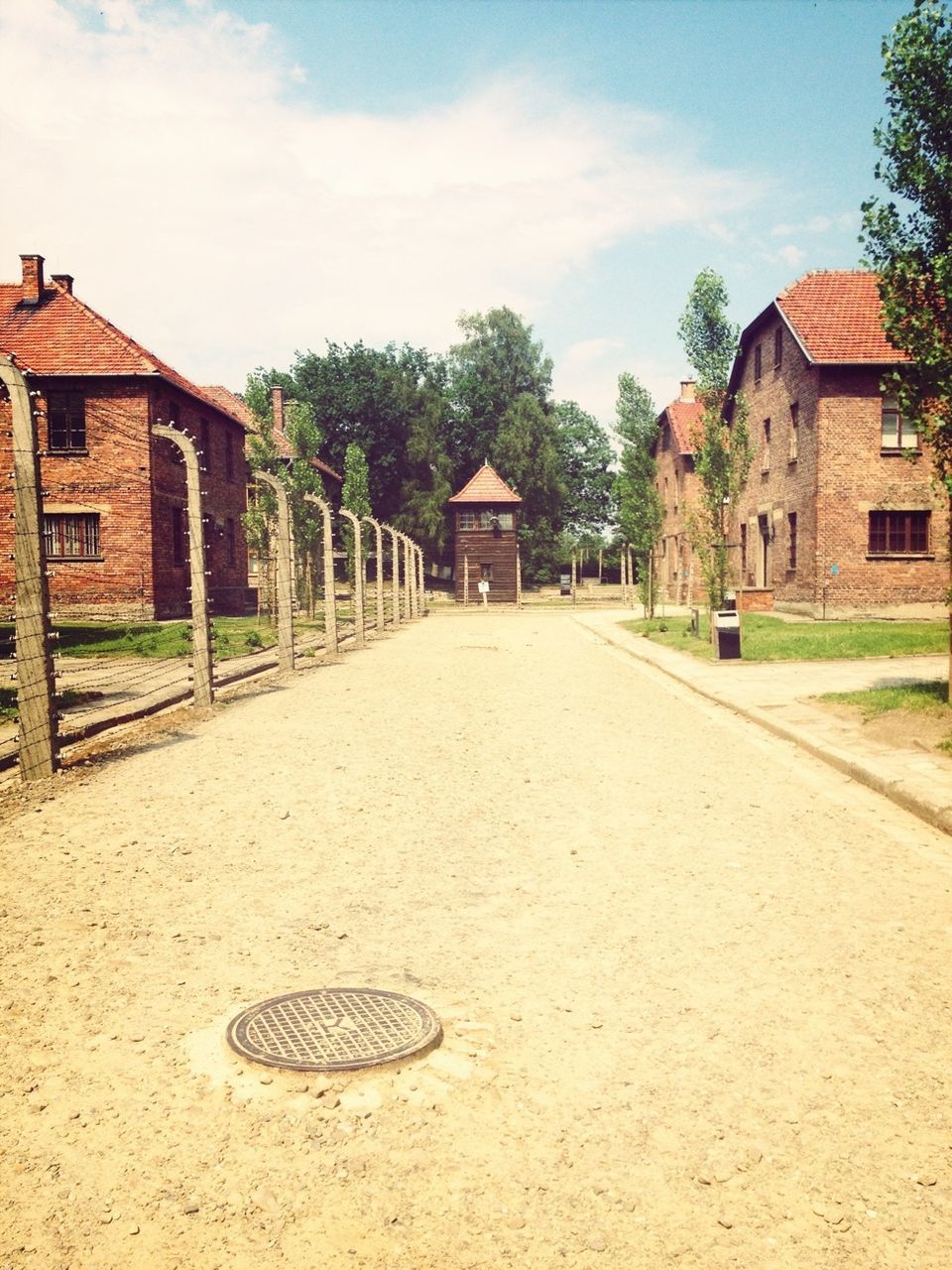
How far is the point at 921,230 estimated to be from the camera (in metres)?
10.4

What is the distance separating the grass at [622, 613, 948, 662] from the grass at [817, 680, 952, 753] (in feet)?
18.2

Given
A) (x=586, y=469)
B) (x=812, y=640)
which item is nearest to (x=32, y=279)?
(x=812, y=640)

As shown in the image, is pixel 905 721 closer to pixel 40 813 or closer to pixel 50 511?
pixel 40 813

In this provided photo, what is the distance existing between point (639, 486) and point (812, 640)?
1222 centimetres

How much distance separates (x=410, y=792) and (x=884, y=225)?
7562 mm

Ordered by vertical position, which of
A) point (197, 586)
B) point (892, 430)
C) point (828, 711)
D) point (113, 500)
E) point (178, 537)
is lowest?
point (828, 711)

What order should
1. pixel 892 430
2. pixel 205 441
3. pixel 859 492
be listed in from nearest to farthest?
pixel 859 492
pixel 892 430
pixel 205 441

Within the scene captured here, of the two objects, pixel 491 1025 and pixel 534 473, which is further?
pixel 534 473

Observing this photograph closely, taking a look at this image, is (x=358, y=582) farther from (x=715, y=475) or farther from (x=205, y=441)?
(x=205, y=441)

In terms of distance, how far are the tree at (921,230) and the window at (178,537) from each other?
26.1 metres

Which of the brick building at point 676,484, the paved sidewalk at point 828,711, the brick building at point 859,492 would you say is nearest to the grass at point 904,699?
the paved sidewalk at point 828,711

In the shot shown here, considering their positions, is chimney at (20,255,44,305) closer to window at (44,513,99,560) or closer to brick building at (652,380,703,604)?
window at (44,513,99,560)

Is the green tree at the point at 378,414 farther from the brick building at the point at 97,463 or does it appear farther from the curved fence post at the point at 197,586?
the curved fence post at the point at 197,586

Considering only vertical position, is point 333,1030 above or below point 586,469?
below
